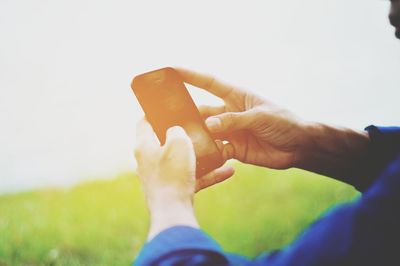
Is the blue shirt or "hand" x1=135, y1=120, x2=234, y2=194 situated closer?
the blue shirt

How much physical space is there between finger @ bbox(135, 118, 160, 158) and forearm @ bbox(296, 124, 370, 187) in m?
0.46

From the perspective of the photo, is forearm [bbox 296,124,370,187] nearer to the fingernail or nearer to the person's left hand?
the fingernail

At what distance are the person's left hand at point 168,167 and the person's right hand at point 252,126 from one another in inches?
10.7

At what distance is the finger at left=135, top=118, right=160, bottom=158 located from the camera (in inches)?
33.4

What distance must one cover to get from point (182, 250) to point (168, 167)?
205mm

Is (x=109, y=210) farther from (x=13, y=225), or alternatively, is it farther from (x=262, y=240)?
(x=262, y=240)

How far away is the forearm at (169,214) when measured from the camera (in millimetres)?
679

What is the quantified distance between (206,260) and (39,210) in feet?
4.53

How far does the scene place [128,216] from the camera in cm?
174

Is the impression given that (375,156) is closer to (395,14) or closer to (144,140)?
(395,14)

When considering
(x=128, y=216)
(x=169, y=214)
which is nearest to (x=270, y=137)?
(x=169, y=214)

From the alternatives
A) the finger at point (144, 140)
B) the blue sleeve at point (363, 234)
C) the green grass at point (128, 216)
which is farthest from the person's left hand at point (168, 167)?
the green grass at point (128, 216)

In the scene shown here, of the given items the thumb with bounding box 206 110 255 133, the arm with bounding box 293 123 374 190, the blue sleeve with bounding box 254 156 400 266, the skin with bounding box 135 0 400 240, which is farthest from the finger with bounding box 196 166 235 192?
the blue sleeve with bounding box 254 156 400 266

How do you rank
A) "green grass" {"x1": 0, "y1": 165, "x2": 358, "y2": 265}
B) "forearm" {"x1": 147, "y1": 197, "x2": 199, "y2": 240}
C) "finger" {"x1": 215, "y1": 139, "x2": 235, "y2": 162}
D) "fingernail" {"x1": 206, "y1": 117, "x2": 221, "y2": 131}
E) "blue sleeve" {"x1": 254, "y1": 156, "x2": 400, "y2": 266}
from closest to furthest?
"blue sleeve" {"x1": 254, "y1": 156, "x2": 400, "y2": 266} → "forearm" {"x1": 147, "y1": 197, "x2": 199, "y2": 240} → "fingernail" {"x1": 206, "y1": 117, "x2": 221, "y2": 131} → "finger" {"x1": 215, "y1": 139, "x2": 235, "y2": 162} → "green grass" {"x1": 0, "y1": 165, "x2": 358, "y2": 265}
